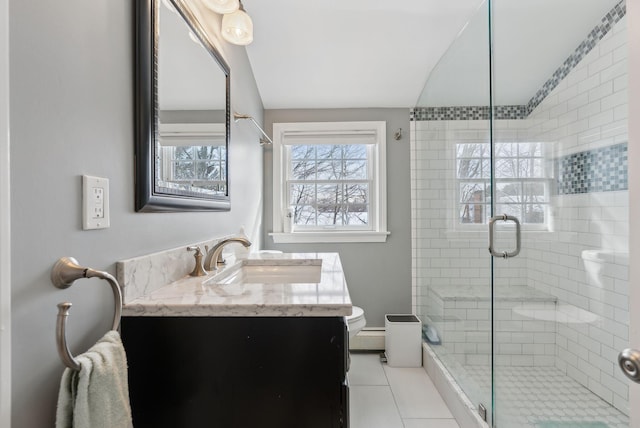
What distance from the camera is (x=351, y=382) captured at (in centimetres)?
207

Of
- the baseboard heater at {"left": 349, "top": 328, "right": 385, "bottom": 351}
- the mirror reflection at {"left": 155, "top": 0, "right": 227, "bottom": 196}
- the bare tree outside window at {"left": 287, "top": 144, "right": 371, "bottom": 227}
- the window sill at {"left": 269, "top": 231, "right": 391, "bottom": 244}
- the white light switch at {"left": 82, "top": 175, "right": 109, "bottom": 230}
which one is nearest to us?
the white light switch at {"left": 82, "top": 175, "right": 109, "bottom": 230}

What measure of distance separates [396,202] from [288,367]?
2.07 m

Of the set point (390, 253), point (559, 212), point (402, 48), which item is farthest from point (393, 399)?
point (402, 48)

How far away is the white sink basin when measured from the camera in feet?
4.80

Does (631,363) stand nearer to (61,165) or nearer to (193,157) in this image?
(61,165)

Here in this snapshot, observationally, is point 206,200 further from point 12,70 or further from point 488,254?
point 488,254

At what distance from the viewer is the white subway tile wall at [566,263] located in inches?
50.6

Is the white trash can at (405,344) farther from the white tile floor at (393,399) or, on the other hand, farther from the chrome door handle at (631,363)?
the chrome door handle at (631,363)

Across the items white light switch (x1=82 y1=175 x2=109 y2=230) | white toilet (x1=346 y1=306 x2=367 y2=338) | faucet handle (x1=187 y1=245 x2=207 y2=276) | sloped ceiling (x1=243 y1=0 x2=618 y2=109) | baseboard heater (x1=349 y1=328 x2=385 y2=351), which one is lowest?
baseboard heater (x1=349 y1=328 x2=385 y2=351)

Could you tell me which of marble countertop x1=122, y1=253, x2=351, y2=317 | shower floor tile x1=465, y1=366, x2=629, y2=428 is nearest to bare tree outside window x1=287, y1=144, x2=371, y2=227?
shower floor tile x1=465, y1=366, x2=629, y2=428

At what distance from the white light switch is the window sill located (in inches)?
74.6

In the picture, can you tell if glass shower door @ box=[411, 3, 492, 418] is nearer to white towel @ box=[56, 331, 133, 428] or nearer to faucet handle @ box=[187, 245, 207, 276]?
faucet handle @ box=[187, 245, 207, 276]

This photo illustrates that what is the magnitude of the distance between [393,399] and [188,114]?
1.92 metres

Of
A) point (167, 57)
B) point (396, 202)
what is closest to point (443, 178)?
point (396, 202)
